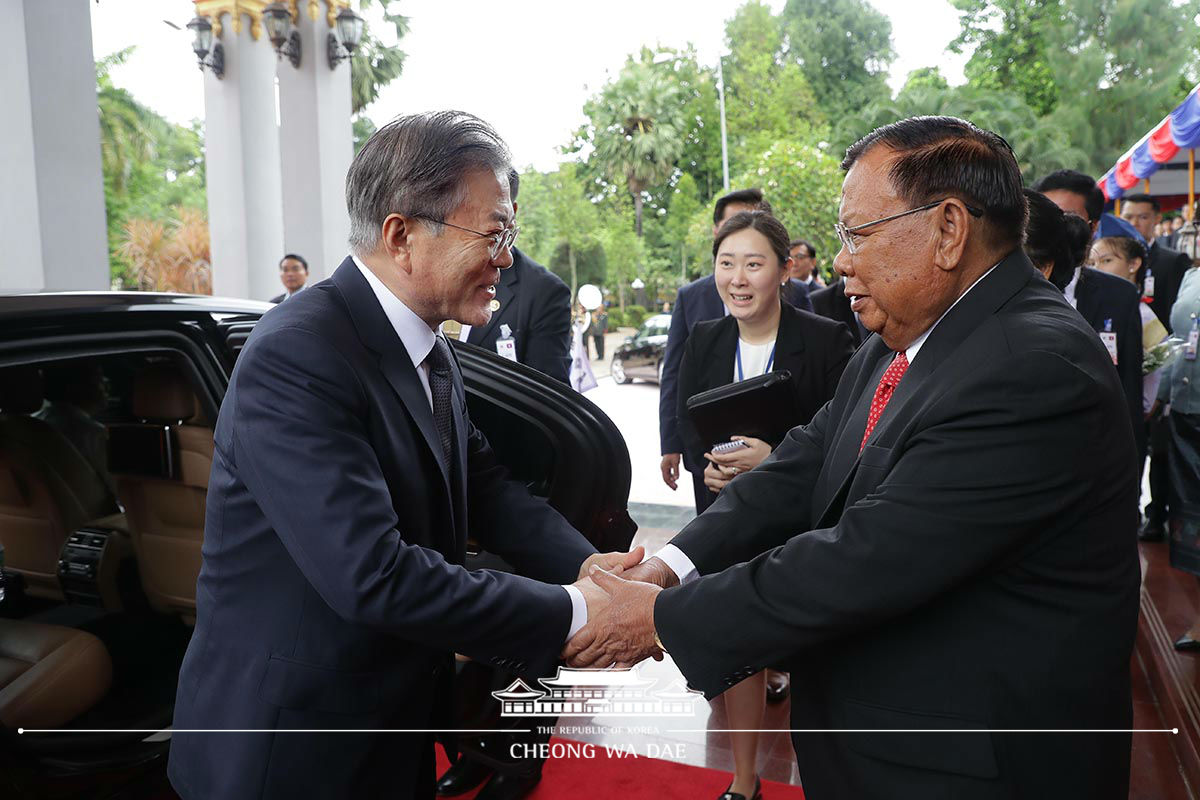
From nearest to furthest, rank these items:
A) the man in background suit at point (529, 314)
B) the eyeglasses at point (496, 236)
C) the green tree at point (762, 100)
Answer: the eyeglasses at point (496, 236)
the man in background suit at point (529, 314)
the green tree at point (762, 100)

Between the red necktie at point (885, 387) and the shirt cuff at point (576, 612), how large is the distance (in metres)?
0.60

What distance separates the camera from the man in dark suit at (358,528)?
1.39 metres

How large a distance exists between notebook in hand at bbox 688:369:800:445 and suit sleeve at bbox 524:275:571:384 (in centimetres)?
168

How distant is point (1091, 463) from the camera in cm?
132

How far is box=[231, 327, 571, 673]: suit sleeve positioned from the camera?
1.37 meters

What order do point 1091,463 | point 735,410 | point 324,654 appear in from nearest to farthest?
1. point 1091,463
2. point 324,654
3. point 735,410

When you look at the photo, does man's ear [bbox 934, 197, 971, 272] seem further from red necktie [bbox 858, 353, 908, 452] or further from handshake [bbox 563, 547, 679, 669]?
handshake [bbox 563, 547, 679, 669]

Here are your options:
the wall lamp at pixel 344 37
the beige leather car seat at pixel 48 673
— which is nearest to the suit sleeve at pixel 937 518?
the beige leather car seat at pixel 48 673

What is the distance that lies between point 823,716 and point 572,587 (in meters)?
0.52

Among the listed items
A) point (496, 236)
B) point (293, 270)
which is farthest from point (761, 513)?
point (293, 270)

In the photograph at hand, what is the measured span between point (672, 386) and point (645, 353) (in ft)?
43.4

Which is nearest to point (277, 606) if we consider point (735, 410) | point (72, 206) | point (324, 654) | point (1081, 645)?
point (324, 654)

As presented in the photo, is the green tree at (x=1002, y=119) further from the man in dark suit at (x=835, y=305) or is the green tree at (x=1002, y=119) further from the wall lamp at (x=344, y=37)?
the man in dark suit at (x=835, y=305)

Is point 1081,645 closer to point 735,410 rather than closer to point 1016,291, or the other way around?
point 1016,291
